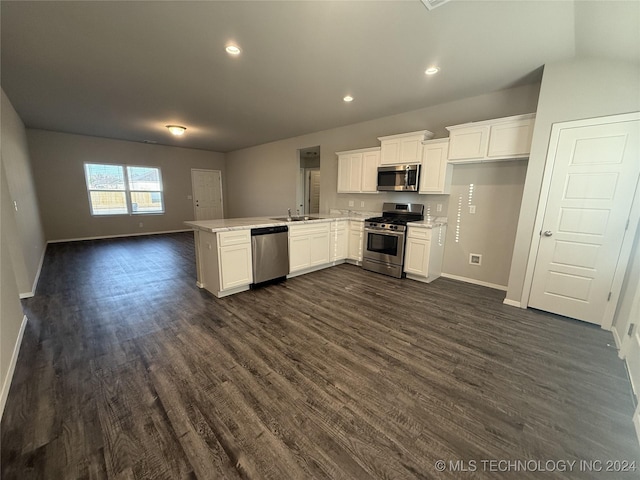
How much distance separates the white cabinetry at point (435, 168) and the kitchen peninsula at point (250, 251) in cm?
56

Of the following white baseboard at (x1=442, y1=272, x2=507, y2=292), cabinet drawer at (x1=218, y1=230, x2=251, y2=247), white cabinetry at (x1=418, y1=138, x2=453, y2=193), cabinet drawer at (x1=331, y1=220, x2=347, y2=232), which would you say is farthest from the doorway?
white baseboard at (x1=442, y1=272, x2=507, y2=292)

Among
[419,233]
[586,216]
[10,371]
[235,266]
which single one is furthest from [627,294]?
[10,371]

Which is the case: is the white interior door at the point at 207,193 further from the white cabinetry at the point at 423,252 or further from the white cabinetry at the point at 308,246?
the white cabinetry at the point at 423,252

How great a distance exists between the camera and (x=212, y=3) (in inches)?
75.7

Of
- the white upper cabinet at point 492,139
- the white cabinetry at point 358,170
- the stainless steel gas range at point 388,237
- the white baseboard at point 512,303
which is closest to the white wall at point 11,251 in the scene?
the stainless steel gas range at point 388,237

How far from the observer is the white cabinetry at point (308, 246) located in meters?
4.02

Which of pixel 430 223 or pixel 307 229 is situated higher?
pixel 430 223

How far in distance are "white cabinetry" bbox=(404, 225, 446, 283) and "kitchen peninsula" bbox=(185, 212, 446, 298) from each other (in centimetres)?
4

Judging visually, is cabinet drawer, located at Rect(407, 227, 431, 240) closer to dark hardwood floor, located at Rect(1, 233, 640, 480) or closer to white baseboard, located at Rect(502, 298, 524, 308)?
dark hardwood floor, located at Rect(1, 233, 640, 480)

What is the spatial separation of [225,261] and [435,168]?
3391 mm

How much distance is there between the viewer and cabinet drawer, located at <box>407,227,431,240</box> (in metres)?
3.82

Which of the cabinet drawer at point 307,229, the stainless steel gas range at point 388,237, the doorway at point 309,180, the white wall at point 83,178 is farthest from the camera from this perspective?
the doorway at point 309,180

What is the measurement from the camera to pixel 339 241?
4805 millimetres

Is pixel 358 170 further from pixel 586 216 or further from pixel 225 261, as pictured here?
pixel 586 216
